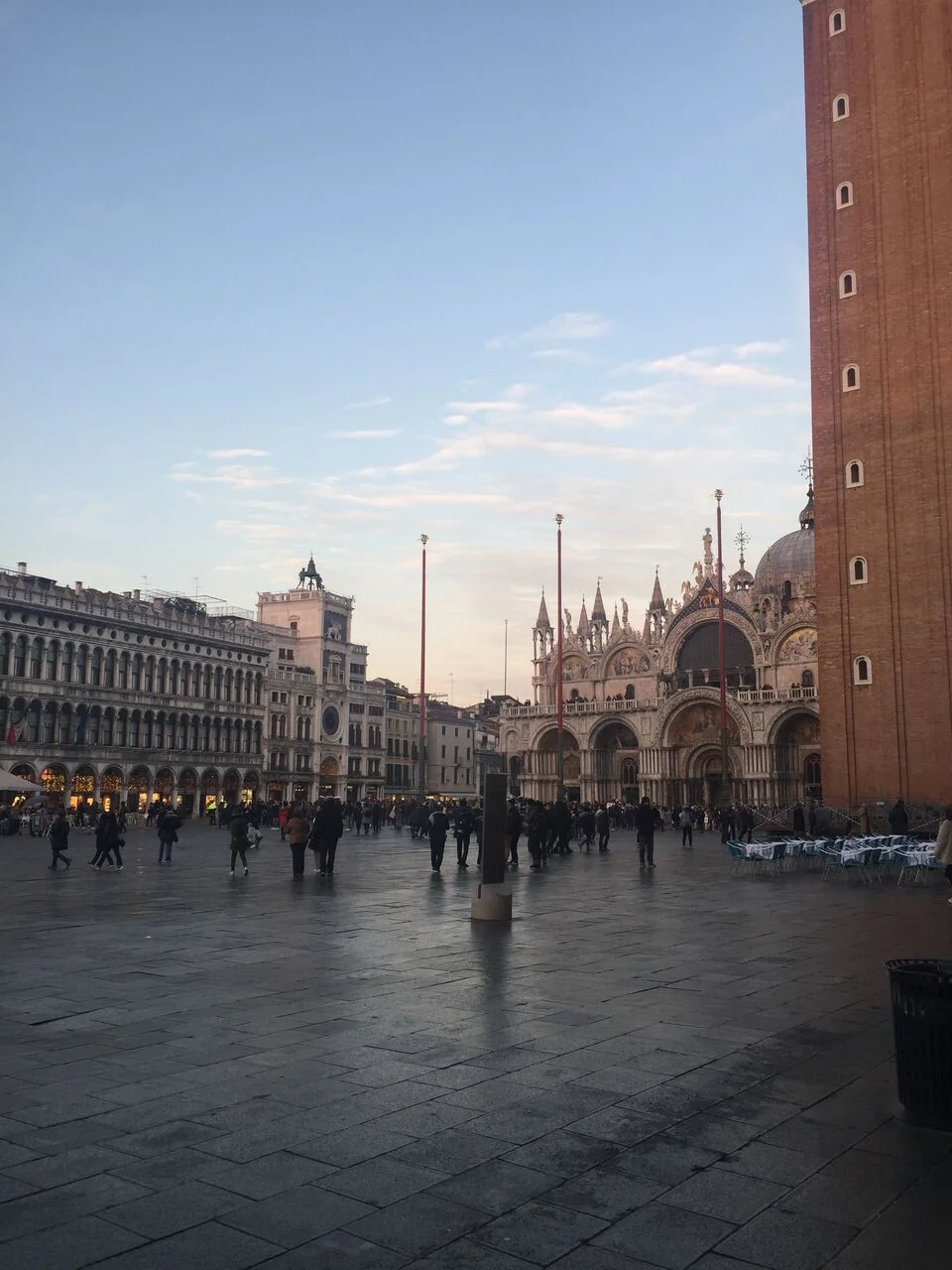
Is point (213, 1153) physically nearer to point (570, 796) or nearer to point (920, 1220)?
point (920, 1220)

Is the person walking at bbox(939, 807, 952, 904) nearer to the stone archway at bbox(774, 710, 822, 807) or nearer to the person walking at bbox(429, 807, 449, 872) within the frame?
the person walking at bbox(429, 807, 449, 872)

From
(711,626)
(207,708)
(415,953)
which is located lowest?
(415,953)

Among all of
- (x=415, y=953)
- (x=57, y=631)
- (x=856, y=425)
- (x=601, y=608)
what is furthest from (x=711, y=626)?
(x=415, y=953)

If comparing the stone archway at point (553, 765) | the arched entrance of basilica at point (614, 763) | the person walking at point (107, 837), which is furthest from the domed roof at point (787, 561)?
the person walking at point (107, 837)

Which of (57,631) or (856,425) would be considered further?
(57,631)

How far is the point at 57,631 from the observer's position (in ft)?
182

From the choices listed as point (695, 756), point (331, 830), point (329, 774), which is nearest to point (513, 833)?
point (331, 830)

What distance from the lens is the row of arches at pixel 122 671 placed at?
53.7 m

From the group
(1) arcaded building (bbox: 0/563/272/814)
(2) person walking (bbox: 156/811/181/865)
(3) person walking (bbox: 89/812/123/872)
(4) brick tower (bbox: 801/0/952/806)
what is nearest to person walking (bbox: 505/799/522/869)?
(2) person walking (bbox: 156/811/181/865)

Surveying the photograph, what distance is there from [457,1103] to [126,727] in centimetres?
5752

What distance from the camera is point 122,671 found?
5950 cm

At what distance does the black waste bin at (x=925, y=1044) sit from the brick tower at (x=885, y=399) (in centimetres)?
2982

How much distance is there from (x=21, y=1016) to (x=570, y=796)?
2475 inches

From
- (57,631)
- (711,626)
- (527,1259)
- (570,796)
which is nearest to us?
(527,1259)
